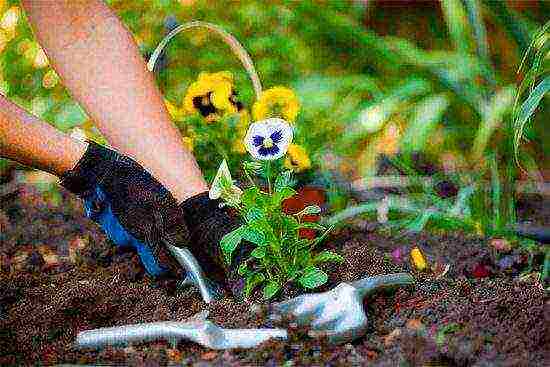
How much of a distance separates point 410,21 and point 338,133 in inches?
38.2

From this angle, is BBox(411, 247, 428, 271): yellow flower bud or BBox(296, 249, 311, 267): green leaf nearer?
BBox(296, 249, 311, 267): green leaf

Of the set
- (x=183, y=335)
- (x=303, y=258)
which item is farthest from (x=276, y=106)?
(x=183, y=335)

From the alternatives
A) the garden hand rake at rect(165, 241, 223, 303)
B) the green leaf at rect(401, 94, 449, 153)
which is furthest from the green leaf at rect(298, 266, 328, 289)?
the green leaf at rect(401, 94, 449, 153)

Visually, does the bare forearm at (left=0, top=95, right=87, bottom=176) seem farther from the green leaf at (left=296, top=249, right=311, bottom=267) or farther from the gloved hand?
the green leaf at (left=296, top=249, right=311, bottom=267)

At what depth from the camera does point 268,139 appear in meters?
1.69

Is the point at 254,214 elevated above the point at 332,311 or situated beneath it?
elevated above

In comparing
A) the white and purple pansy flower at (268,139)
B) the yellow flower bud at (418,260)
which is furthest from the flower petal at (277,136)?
the yellow flower bud at (418,260)

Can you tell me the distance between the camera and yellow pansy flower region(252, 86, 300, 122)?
84.0 inches

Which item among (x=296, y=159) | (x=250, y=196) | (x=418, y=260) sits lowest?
(x=418, y=260)

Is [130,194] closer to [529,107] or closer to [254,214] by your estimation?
[254,214]

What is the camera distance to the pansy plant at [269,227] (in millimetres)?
1657

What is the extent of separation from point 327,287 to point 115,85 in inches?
24.3

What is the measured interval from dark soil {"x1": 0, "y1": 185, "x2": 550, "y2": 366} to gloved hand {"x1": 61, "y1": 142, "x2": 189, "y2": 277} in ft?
0.51

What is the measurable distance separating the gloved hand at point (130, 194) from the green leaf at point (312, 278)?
0.25 metres
